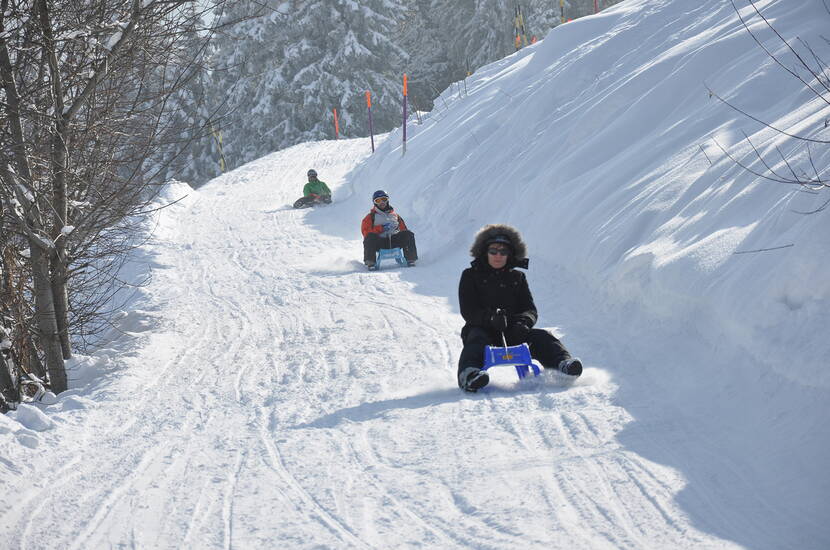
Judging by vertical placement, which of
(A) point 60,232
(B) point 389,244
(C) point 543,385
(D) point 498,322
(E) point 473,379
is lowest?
(C) point 543,385

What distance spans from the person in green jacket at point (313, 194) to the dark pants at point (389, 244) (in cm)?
727

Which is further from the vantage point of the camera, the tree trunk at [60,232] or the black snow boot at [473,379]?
the tree trunk at [60,232]

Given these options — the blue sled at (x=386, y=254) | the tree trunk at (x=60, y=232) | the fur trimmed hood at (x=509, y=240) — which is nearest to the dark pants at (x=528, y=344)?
the fur trimmed hood at (x=509, y=240)

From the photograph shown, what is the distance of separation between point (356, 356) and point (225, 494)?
2735mm

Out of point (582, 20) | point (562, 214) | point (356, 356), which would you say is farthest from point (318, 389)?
point (582, 20)

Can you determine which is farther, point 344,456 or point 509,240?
point 509,240

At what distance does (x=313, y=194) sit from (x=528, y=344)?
12838mm

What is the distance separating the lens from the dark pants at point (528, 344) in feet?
17.3

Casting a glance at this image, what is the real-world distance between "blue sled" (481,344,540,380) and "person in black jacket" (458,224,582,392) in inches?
1.8

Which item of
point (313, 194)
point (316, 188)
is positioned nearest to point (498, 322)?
point (313, 194)

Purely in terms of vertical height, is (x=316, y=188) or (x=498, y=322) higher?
(x=316, y=188)

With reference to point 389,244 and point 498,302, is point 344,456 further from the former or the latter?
point 389,244

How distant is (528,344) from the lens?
18.0 ft

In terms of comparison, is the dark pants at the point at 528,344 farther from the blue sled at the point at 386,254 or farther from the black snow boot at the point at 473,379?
the blue sled at the point at 386,254
